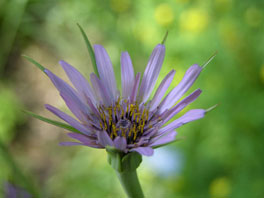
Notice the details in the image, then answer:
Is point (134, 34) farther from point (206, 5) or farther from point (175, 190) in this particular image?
point (175, 190)

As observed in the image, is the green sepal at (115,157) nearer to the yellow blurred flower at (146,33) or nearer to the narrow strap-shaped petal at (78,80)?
the narrow strap-shaped petal at (78,80)

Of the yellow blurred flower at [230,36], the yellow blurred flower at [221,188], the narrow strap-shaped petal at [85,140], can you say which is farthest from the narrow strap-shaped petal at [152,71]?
the yellow blurred flower at [230,36]

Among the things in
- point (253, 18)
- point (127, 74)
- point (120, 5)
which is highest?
point (120, 5)

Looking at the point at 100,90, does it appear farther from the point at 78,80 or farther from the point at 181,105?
the point at 181,105

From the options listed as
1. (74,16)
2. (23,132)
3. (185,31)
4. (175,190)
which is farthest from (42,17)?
(175,190)

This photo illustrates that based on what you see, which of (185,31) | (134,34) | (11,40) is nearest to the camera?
(185,31)

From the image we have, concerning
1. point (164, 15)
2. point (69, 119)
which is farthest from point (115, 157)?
point (164, 15)
